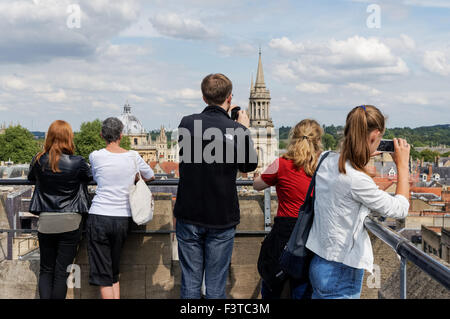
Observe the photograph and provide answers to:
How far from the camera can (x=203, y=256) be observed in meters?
4.10

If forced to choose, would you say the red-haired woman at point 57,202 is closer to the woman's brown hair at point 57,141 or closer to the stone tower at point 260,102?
the woman's brown hair at point 57,141

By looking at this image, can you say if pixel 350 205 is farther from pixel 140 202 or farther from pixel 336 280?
pixel 140 202

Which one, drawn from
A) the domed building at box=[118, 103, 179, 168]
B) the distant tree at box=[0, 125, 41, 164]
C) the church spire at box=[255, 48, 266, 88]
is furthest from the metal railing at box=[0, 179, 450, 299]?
the domed building at box=[118, 103, 179, 168]

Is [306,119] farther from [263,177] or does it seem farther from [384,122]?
[384,122]

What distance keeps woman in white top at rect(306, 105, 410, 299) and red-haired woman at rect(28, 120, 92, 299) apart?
239 cm

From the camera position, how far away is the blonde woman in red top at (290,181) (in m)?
4.00

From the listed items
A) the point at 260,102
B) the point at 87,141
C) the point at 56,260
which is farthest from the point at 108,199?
the point at 260,102

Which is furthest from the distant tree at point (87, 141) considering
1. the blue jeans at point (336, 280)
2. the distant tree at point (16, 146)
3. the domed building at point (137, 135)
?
the blue jeans at point (336, 280)

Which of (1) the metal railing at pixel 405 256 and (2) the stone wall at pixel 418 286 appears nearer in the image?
(1) the metal railing at pixel 405 256

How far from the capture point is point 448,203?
4750 centimetres

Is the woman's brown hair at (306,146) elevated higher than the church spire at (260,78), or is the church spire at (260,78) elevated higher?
the church spire at (260,78)

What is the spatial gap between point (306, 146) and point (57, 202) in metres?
2.41

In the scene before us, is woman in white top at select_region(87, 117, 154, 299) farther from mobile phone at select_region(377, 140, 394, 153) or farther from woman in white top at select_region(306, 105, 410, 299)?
mobile phone at select_region(377, 140, 394, 153)

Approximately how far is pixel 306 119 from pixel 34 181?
2.71 m
